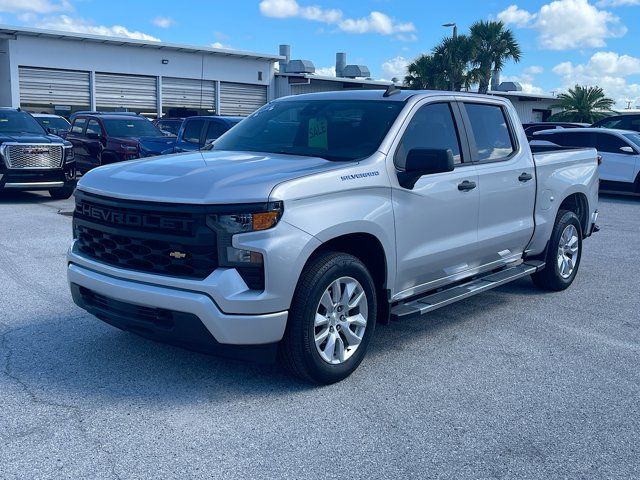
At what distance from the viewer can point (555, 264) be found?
688 centimetres

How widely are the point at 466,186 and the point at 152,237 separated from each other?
100 inches

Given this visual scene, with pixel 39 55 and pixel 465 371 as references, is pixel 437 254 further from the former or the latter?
pixel 39 55

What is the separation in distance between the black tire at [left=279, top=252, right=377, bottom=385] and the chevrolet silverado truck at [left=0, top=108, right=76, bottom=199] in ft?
34.8

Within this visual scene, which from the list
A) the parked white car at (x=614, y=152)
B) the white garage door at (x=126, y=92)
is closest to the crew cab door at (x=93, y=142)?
the parked white car at (x=614, y=152)

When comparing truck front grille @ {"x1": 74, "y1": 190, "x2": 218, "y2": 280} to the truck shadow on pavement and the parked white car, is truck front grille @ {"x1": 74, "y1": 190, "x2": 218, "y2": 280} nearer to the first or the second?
the truck shadow on pavement

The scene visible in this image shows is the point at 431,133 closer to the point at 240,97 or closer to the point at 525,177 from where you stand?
the point at 525,177

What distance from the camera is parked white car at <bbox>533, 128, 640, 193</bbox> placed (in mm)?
16234

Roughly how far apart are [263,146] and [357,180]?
1.25m

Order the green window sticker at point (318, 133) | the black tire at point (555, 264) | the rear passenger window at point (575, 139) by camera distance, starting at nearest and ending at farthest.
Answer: the green window sticker at point (318, 133)
the black tire at point (555, 264)
the rear passenger window at point (575, 139)

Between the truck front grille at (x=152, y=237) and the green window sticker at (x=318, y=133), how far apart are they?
1.51m

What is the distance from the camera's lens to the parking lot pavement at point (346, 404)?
3.48m

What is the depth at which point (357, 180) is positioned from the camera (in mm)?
4496

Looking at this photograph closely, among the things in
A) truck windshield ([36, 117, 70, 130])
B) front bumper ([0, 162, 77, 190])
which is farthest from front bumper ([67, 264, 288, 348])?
truck windshield ([36, 117, 70, 130])

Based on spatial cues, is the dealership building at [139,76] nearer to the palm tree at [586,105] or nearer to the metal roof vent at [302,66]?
the metal roof vent at [302,66]
